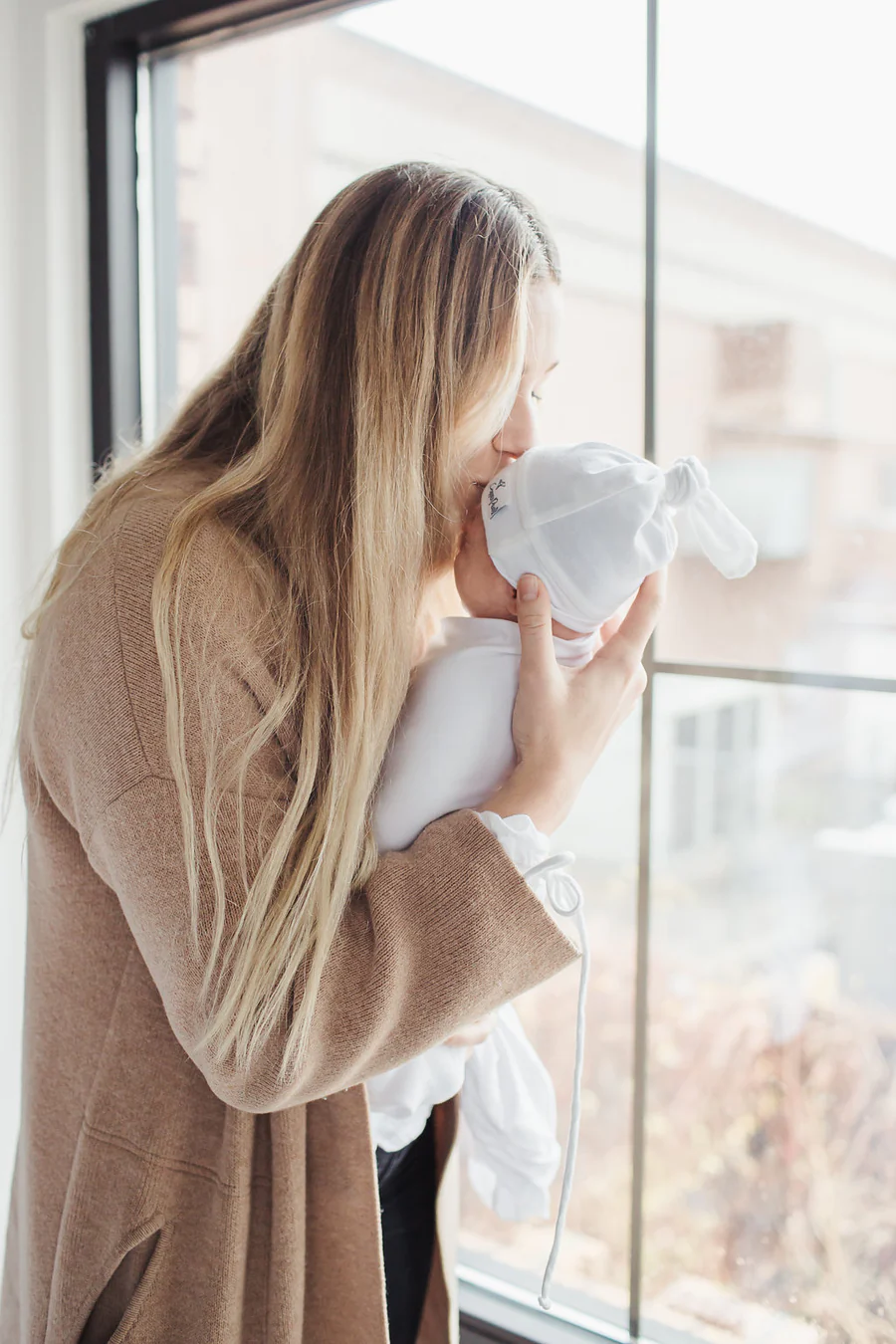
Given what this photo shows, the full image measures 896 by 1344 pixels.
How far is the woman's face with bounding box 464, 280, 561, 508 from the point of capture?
886 mm

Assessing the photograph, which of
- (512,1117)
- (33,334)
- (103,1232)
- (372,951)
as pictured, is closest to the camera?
(372,951)

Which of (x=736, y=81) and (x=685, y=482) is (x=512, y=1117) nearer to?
(x=685, y=482)

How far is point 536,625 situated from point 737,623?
346 mm

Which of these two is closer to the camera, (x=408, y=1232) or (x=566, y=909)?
(x=566, y=909)

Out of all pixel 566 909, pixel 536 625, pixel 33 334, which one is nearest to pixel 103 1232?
pixel 566 909

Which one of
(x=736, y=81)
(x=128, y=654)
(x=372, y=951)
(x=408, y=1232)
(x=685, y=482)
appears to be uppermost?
(x=736, y=81)

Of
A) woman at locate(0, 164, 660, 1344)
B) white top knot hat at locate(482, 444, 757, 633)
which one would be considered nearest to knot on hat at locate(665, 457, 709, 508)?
white top knot hat at locate(482, 444, 757, 633)

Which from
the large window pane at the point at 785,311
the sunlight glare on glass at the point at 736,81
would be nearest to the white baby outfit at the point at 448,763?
the large window pane at the point at 785,311

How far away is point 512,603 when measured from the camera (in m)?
0.87

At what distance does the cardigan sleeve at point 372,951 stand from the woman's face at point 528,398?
0.33 m

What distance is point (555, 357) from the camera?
35.7 inches

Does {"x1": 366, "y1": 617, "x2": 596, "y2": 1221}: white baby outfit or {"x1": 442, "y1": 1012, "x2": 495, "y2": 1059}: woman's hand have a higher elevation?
{"x1": 366, "y1": 617, "x2": 596, "y2": 1221}: white baby outfit

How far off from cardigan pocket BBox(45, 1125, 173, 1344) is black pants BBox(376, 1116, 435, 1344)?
0.26 metres

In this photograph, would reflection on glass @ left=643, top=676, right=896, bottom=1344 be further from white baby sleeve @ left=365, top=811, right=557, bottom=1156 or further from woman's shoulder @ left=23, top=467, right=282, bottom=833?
woman's shoulder @ left=23, top=467, right=282, bottom=833
